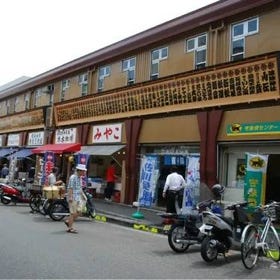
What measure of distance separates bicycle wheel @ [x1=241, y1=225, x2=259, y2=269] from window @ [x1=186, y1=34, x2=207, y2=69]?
32.9 feet

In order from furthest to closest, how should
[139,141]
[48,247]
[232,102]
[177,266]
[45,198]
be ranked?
[139,141] < [45,198] < [232,102] < [48,247] < [177,266]

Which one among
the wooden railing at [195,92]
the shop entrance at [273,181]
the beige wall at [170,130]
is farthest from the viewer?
the beige wall at [170,130]

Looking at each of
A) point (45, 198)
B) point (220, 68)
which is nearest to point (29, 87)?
point (45, 198)

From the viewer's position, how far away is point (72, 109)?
26812 millimetres

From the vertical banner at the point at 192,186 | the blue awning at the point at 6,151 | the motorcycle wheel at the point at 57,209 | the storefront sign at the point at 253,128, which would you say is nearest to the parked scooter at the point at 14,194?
the motorcycle wheel at the point at 57,209

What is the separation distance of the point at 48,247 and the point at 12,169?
22.8 metres

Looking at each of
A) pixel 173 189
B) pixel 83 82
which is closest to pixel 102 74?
pixel 83 82

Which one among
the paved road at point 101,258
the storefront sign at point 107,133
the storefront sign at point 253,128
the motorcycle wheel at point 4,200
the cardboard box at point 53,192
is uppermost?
the storefront sign at point 107,133

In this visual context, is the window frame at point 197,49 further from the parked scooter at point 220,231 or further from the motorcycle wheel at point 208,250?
the motorcycle wheel at point 208,250

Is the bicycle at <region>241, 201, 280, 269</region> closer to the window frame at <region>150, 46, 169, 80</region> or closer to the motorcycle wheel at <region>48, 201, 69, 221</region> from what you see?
the motorcycle wheel at <region>48, 201, 69, 221</region>

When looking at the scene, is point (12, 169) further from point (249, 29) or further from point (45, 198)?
point (249, 29)

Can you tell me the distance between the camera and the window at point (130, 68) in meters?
22.6

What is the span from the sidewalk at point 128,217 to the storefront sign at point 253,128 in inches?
148

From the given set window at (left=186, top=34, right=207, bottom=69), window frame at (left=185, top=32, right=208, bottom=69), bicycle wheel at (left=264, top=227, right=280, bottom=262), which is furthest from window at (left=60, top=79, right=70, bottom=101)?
bicycle wheel at (left=264, top=227, right=280, bottom=262)
